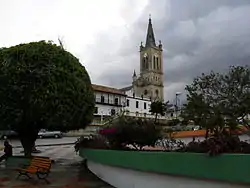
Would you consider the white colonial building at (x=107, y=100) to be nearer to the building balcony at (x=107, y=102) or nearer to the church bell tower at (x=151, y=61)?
the building balcony at (x=107, y=102)

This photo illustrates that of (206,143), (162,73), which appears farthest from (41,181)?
(162,73)

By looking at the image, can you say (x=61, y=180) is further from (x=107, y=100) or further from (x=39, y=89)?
(x=107, y=100)

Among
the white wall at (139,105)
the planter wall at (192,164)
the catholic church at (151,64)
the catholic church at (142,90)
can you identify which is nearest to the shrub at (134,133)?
the planter wall at (192,164)

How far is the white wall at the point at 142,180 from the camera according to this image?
23.9ft

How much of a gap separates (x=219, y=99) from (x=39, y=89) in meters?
8.29

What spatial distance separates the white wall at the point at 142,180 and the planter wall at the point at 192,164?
0.13 metres

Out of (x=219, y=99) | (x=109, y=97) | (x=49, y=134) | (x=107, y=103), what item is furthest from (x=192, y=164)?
(x=109, y=97)

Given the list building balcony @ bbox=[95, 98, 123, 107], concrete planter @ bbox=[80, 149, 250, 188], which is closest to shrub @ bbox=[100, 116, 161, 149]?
concrete planter @ bbox=[80, 149, 250, 188]

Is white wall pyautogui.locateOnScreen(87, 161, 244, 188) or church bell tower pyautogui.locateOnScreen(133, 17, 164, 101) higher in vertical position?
church bell tower pyautogui.locateOnScreen(133, 17, 164, 101)

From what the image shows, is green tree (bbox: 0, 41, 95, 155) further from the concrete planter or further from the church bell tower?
the church bell tower

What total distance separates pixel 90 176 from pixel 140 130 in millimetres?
3202

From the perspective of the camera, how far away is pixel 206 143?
732 cm

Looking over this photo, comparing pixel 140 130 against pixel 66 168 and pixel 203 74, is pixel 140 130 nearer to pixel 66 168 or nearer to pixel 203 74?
pixel 203 74

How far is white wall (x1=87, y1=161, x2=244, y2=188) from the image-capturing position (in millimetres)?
7297
